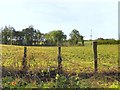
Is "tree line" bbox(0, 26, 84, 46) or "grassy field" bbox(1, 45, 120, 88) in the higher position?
"tree line" bbox(0, 26, 84, 46)

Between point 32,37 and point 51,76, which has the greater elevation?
point 32,37

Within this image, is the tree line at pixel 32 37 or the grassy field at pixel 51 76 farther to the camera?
the tree line at pixel 32 37

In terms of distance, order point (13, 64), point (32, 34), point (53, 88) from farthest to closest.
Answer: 1. point (32, 34)
2. point (13, 64)
3. point (53, 88)

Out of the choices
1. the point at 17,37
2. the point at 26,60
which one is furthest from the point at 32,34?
the point at 26,60

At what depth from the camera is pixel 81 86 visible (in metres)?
6.92

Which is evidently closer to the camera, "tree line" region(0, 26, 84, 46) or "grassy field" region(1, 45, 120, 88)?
"grassy field" region(1, 45, 120, 88)

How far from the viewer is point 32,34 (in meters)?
54.3

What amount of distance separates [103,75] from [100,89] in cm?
208

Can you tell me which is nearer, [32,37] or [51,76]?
[51,76]

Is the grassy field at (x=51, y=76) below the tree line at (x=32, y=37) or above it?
below

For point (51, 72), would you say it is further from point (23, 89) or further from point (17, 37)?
point (17, 37)

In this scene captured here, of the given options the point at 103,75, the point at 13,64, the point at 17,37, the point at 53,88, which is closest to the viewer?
the point at 53,88

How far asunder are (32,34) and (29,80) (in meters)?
46.3

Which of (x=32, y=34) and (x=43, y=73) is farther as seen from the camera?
(x=32, y=34)
